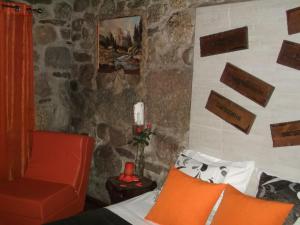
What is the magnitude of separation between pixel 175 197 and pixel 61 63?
229cm

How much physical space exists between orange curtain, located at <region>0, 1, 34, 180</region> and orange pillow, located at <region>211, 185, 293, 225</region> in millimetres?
2217

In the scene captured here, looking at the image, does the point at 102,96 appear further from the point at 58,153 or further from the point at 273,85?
the point at 273,85

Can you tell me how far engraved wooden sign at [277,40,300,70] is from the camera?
2.09m

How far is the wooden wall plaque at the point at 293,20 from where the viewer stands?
208 centimetres

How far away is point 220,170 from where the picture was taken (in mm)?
2307

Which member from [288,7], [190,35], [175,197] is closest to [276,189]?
[175,197]

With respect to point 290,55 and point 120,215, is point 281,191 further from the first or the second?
point 120,215

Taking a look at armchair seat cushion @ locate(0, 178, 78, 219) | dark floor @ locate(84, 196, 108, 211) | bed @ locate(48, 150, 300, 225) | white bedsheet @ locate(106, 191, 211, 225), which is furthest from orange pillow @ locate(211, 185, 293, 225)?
dark floor @ locate(84, 196, 108, 211)

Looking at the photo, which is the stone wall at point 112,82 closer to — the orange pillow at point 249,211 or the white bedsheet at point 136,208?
the white bedsheet at point 136,208

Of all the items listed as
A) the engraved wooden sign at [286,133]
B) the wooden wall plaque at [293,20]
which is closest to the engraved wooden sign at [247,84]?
the engraved wooden sign at [286,133]

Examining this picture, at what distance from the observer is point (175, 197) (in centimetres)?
212

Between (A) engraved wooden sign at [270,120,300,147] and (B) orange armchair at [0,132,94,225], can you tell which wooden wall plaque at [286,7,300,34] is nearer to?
(A) engraved wooden sign at [270,120,300,147]

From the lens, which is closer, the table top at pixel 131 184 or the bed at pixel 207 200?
the bed at pixel 207 200

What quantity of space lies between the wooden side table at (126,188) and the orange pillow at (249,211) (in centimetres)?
87
